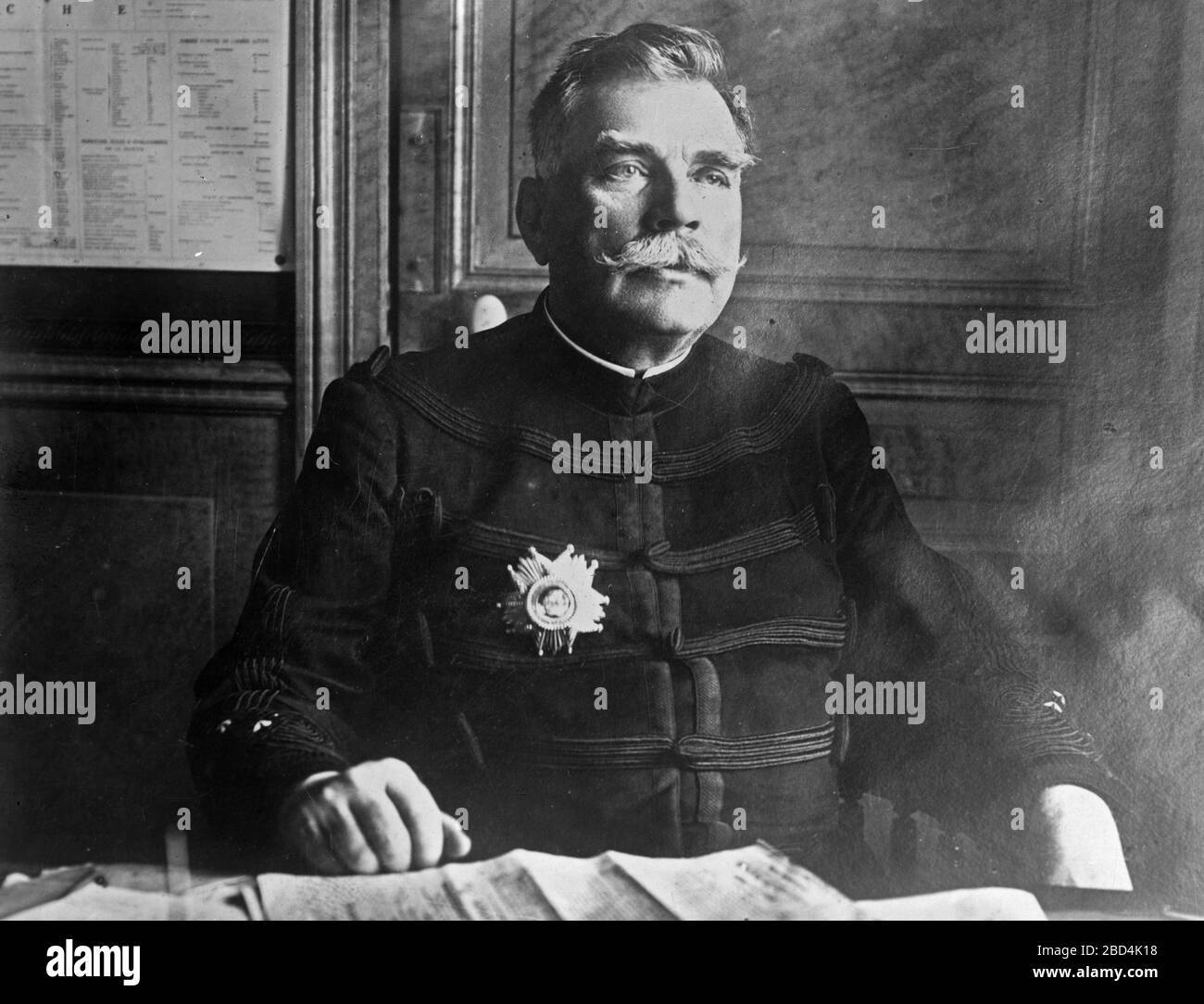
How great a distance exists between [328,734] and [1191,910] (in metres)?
1.85

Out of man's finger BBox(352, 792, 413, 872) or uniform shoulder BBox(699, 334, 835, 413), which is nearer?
man's finger BBox(352, 792, 413, 872)

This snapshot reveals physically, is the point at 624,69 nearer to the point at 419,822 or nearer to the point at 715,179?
the point at 715,179

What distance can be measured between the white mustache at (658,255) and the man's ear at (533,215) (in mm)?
119

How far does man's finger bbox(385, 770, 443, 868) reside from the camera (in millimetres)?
2158

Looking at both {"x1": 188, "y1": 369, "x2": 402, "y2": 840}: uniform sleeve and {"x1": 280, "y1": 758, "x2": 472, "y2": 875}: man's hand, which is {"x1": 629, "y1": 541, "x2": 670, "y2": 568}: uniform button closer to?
{"x1": 188, "y1": 369, "x2": 402, "y2": 840}: uniform sleeve

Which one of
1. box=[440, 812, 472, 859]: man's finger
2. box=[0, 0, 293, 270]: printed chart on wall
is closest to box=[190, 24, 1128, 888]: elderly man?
box=[440, 812, 472, 859]: man's finger

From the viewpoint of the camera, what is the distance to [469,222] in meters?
2.24

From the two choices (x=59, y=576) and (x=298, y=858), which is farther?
(x=59, y=576)

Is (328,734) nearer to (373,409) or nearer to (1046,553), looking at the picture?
(373,409)

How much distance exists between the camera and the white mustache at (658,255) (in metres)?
2.19

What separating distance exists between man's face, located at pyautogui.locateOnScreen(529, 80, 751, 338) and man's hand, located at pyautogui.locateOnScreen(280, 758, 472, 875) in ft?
3.38

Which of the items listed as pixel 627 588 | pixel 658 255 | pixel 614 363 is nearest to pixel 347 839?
pixel 627 588

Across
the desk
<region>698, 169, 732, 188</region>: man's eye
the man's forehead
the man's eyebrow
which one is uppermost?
the man's forehead
